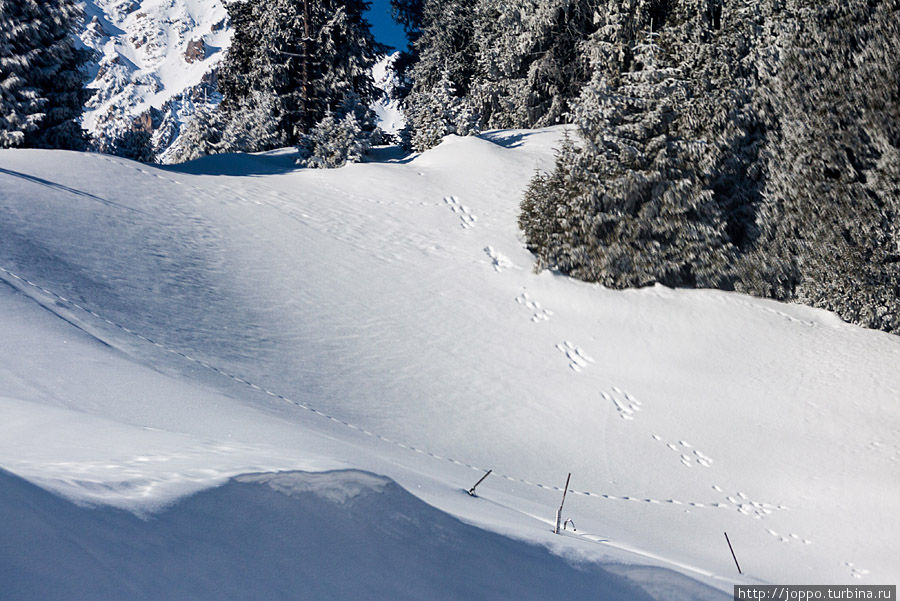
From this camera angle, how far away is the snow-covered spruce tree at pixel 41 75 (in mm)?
17828

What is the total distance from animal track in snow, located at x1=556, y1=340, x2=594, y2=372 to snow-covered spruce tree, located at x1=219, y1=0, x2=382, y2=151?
17.0 meters

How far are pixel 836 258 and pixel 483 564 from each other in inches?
492

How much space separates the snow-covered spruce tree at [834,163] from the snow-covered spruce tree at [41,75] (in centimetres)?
1836

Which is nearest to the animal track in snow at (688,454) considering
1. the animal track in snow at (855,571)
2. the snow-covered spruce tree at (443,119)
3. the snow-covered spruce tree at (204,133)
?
the animal track in snow at (855,571)

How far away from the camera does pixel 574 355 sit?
38.0 feet

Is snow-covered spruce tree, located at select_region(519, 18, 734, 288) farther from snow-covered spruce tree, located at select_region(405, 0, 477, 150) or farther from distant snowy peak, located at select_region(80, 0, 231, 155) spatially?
distant snowy peak, located at select_region(80, 0, 231, 155)

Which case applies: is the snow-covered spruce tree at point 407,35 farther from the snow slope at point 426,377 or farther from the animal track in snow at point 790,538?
the animal track in snow at point 790,538

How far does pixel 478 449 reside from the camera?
27.3ft

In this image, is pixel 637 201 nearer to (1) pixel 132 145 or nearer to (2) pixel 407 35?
(1) pixel 132 145

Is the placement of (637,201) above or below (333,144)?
below

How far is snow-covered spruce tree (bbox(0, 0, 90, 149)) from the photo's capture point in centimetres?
1783

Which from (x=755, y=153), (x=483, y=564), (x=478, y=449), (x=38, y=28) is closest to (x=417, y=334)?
(x=478, y=449)

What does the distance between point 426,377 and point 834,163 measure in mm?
9496

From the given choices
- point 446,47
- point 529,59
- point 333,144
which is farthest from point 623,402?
point 446,47
